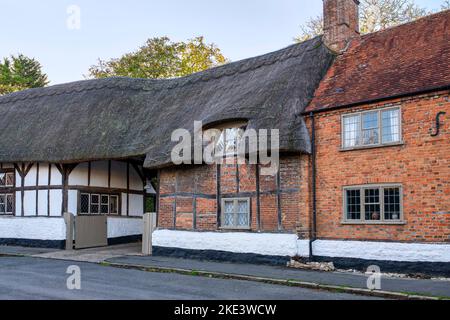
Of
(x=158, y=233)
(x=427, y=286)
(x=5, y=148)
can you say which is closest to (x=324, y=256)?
(x=427, y=286)

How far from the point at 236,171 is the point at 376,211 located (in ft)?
15.7

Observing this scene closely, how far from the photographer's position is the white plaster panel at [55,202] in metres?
20.8

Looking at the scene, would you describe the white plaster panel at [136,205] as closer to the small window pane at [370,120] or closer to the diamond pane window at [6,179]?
the diamond pane window at [6,179]

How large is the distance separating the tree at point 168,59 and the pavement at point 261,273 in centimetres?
2297

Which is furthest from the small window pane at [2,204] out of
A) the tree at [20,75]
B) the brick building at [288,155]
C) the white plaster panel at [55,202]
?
the tree at [20,75]

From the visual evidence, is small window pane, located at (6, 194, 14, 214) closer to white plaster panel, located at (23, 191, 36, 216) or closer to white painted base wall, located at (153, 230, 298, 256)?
white plaster panel, located at (23, 191, 36, 216)

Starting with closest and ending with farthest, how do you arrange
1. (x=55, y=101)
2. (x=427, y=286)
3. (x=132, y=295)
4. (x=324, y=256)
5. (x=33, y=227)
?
(x=132, y=295)
(x=427, y=286)
(x=324, y=256)
(x=33, y=227)
(x=55, y=101)

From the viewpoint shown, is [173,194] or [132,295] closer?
[132,295]

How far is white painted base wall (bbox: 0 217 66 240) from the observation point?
20562 millimetres

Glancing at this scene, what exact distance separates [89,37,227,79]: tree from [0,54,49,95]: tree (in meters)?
16.6

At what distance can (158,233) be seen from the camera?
18.2m

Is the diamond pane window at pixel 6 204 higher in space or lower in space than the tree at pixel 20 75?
lower

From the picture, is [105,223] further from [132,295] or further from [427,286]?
[427,286]
